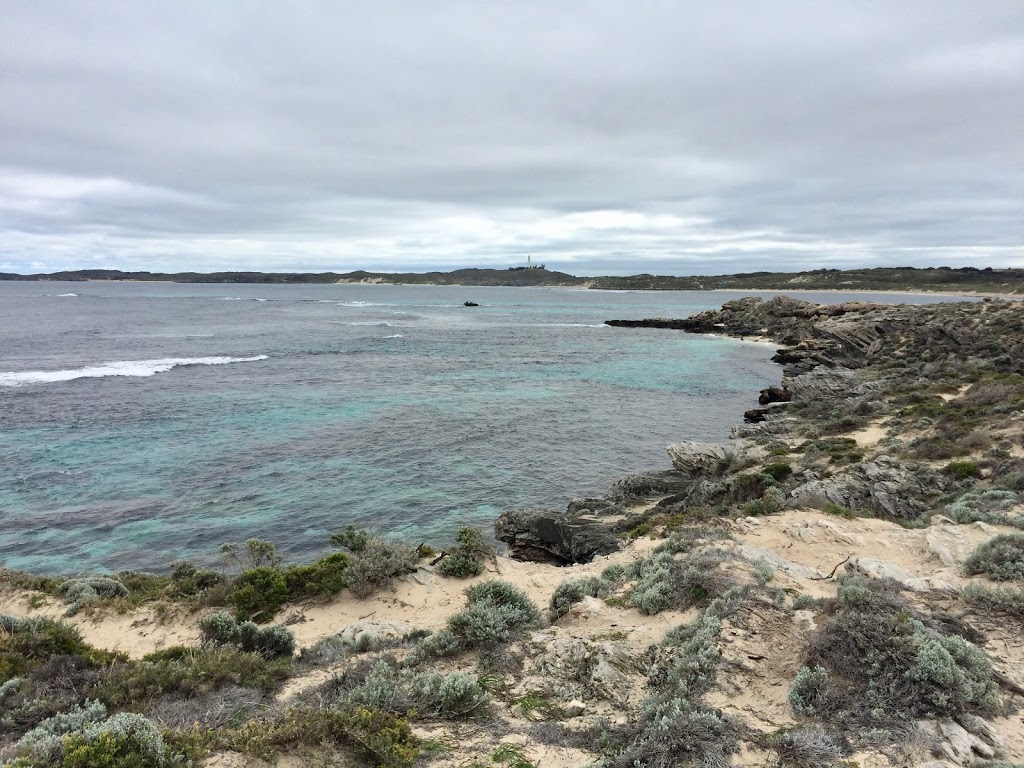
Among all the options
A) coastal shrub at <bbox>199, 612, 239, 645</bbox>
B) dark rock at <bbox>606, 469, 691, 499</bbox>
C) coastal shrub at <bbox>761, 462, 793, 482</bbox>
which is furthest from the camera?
dark rock at <bbox>606, 469, 691, 499</bbox>

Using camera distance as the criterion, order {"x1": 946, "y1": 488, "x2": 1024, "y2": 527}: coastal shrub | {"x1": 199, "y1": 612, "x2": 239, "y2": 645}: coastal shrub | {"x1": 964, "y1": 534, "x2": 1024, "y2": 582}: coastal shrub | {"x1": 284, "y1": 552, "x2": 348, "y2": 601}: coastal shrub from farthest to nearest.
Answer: {"x1": 946, "y1": 488, "x2": 1024, "y2": 527}: coastal shrub
{"x1": 284, "y1": 552, "x2": 348, "y2": 601}: coastal shrub
{"x1": 199, "y1": 612, "x2": 239, "y2": 645}: coastal shrub
{"x1": 964, "y1": 534, "x2": 1024, "y2": 582}: coastal shrub

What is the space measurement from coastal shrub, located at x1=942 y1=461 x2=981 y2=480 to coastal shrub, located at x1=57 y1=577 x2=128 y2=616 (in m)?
20.6

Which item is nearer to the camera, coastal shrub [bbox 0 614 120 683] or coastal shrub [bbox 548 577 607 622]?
coastal shrub [bbox 0 614 120 683]

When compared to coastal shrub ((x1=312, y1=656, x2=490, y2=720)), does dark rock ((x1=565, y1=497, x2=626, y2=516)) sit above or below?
below

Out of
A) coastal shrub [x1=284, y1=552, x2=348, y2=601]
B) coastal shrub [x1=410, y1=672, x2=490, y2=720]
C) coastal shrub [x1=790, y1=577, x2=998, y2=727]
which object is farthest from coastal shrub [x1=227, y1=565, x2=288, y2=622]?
coastal shrub [x1=790, y1=577, x2=998, y2=727]

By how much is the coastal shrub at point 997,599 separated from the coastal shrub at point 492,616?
6.39 m

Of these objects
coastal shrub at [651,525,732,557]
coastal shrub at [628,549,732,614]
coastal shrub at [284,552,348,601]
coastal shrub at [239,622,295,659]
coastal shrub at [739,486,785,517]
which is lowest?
coastal shrub at [284,552,348,601]

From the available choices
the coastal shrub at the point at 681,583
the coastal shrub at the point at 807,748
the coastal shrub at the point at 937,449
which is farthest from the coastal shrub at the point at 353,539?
the coastal shrub at the point at 937,449

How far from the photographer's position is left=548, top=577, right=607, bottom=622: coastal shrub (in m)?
9.62

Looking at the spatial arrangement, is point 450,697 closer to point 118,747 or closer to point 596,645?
point 596,645

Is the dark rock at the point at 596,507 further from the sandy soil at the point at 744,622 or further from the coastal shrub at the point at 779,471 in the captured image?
the coastal shrub at the point at 779,471

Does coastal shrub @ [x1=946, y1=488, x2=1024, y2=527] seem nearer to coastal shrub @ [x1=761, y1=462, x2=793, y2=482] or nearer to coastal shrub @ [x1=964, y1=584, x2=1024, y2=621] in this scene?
coastal shrub @ [x1=964, y1=584, x2=1024, y2=621]

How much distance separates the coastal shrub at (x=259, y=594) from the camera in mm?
10438

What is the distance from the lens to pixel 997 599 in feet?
25.4
